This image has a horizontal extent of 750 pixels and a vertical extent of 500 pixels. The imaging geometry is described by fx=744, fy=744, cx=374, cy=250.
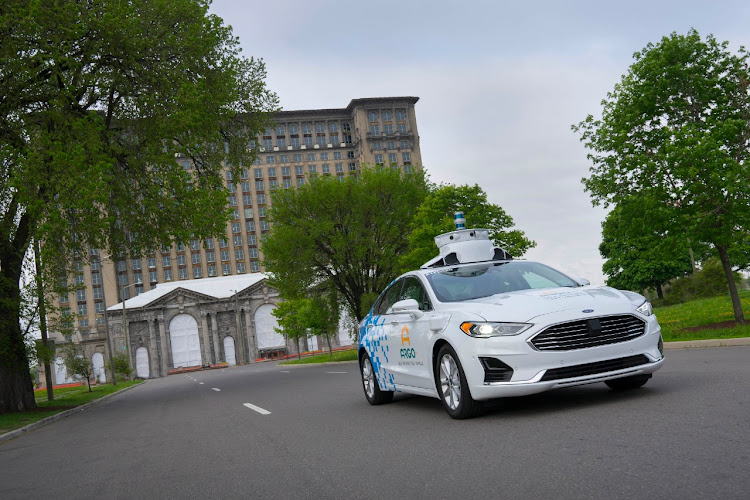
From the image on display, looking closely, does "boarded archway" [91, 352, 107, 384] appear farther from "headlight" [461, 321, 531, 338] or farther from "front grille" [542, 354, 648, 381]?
"front grille" [542, 354, 648, 381]

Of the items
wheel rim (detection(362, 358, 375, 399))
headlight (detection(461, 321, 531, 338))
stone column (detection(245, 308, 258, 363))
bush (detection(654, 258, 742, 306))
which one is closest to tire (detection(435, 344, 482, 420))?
headlight (detection(461, 321, 531, 338))

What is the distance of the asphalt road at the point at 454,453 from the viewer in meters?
4.57

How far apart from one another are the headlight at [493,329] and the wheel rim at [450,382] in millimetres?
481

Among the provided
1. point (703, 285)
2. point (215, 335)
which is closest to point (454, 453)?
point (703, 285)

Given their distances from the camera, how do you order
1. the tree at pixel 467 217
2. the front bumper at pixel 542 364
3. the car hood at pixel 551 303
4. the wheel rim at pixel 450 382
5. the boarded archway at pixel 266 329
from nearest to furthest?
1. the front bumper at pixel 542 364
2. the car hood at pixel 551 303
3. the wheel rim at pixel 450 382
4. the tree at pixel 467 217
5. the boarded archway at pixel 266 329

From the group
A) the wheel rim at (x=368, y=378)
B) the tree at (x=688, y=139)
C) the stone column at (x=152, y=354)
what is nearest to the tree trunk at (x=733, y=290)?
the tree at (x=688, y=139)

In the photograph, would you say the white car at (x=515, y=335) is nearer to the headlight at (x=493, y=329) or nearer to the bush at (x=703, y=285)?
the headlight at (x=493, y=329)

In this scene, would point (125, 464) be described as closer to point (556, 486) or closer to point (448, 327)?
point (448, 327)

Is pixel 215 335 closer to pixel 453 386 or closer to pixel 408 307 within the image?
pixel 408 307

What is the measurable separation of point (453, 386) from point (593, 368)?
4.80 feet

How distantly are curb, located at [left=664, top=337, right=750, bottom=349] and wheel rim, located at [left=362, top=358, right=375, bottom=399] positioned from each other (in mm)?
7724

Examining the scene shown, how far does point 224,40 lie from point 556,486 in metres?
22.3

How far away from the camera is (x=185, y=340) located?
347ft

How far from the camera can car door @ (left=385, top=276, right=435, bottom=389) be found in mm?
8391
